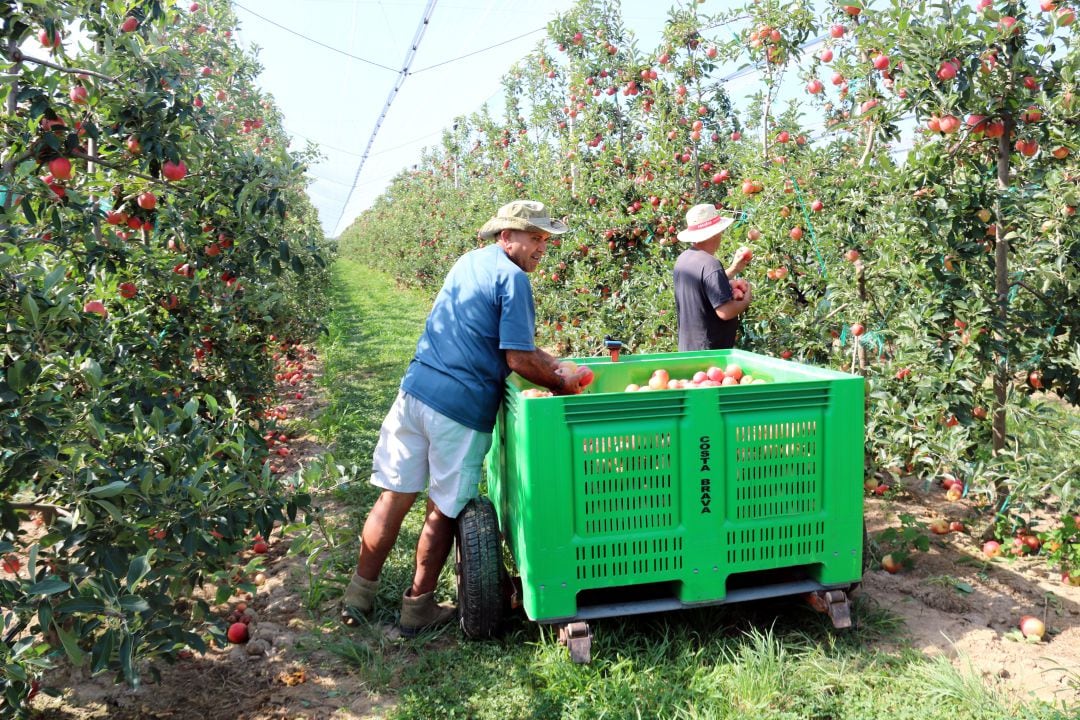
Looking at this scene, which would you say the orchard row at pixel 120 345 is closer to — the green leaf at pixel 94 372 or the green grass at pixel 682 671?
the green leaf at pixel 94 372

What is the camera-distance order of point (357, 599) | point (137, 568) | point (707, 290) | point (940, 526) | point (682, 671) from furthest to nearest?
point (707, 290) < point (940, 526) < point (357, 599) < point (682, 671) < point (137, 568)

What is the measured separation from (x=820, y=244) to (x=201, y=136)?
2.97 m

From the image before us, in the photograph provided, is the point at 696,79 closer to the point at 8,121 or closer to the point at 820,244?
the point at 820,244

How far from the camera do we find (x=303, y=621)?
322 cm

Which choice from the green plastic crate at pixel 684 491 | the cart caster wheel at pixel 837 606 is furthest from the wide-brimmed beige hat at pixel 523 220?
the cart caster wheel at pixel 837 606

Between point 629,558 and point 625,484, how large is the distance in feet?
0.80

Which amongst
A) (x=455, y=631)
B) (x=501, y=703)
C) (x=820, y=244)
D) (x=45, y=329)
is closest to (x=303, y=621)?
(x=455, y=631)

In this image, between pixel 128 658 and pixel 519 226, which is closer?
pixel 128 658

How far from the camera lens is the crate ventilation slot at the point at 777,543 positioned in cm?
261

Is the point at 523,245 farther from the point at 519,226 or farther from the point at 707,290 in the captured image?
the point at 707,290

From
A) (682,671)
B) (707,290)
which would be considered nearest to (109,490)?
(682,671)

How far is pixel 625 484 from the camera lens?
8.34ft

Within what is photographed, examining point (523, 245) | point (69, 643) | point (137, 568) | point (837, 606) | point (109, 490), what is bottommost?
point (837, 606)

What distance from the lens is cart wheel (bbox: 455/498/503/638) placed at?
2.80 m
